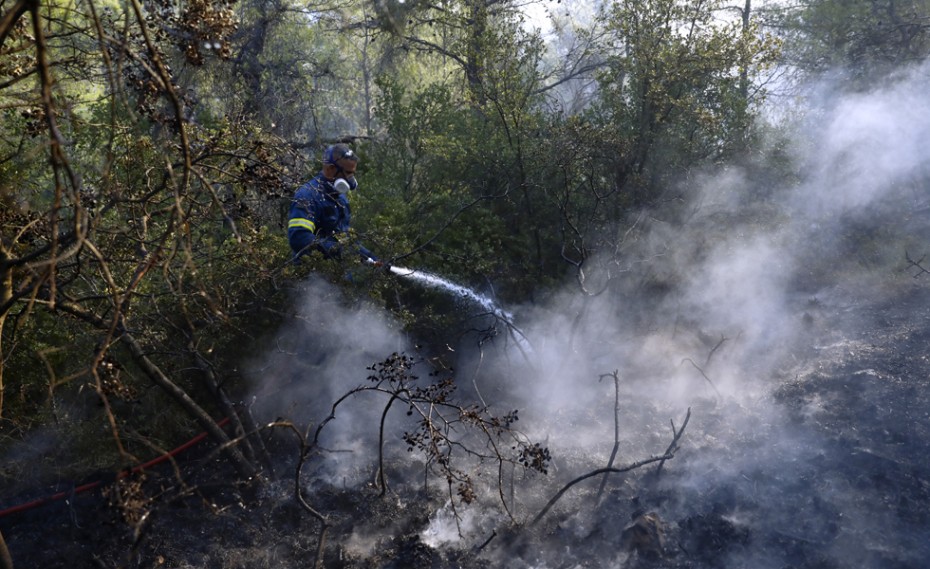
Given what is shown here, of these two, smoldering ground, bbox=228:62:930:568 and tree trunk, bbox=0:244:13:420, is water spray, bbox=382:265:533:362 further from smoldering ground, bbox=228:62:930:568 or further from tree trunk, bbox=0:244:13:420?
tree trunk, bbox=0:244:13:420

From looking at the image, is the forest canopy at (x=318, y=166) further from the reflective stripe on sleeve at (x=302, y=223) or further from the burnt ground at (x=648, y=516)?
the burnt ground at (x=648, y=516)

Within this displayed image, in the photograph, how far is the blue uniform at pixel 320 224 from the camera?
20.3 feet

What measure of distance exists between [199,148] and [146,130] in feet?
9.59

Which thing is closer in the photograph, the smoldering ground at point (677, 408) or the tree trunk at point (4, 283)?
the tree trunk at point (4, 283)

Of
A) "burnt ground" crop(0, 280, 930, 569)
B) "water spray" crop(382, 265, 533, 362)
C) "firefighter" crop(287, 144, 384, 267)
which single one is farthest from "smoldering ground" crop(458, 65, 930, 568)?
"firefighter" crop(287, 144, 384, 267)

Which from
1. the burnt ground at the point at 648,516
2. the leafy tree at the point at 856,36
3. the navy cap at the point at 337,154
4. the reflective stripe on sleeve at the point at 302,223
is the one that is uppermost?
the leafy tree at the point at 856,36

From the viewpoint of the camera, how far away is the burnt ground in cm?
488

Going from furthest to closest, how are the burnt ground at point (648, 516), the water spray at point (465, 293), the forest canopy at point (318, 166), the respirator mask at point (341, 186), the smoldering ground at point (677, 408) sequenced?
the water spray at point (465, 293) → the respirator mask at point (341, 186) → the smoldering ground at point (677, 408) → the burnt ground at point (648, 516) → the forest canopy at point (318, 166)

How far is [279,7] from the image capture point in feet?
35.0

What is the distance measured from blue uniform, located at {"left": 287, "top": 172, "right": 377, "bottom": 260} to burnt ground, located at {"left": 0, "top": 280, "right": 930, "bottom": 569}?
6.20ft

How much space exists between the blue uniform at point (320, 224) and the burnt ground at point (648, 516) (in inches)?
74.4

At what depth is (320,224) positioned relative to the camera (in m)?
6.88

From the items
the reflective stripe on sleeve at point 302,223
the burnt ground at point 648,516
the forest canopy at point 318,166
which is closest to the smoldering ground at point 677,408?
the burnt ground at point 648,516

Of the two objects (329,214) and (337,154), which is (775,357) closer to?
(329,214)
